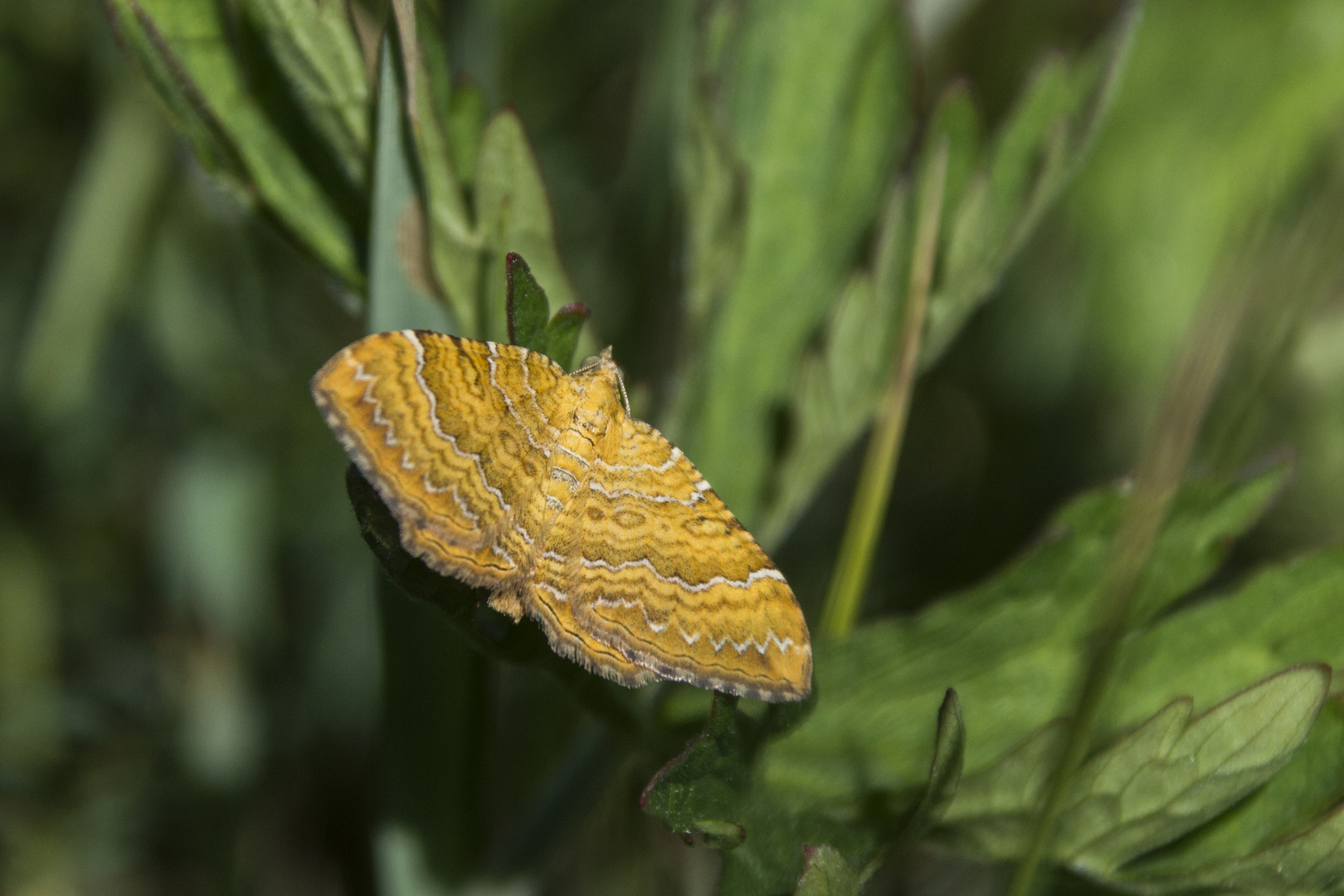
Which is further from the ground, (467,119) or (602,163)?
(467,119)

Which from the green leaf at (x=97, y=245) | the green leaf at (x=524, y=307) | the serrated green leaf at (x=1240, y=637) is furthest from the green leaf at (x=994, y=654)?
the green leaf at (x=97, y=245)

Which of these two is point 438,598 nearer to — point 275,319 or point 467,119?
point 467,119

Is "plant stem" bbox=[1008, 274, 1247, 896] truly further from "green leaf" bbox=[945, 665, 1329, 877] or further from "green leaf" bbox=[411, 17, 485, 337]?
"green leaf" bbox=[411, 17, 485, 337]

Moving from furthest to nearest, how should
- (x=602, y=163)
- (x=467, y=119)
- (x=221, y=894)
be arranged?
(x=602, y=163), (x=221, y=894), (x=467, y=119)

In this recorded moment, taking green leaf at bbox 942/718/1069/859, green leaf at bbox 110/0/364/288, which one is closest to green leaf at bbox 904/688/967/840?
green leaf at bbox 942/718/1069/859

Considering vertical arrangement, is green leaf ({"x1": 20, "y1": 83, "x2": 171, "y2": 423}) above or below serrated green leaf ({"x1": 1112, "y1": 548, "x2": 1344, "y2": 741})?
below

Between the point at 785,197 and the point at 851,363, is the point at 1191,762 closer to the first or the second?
the point at 851,363

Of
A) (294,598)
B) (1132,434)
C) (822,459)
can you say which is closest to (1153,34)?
(1132,434)
